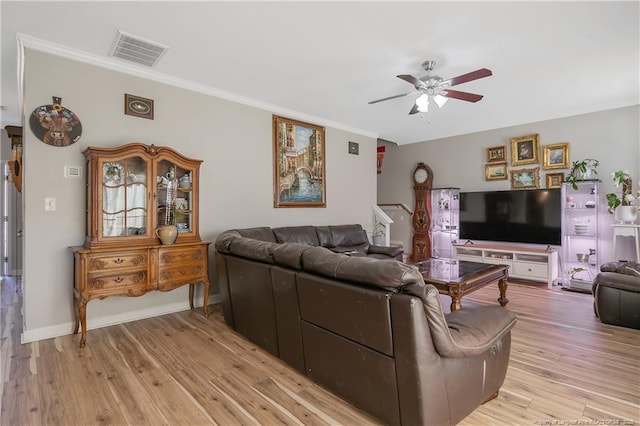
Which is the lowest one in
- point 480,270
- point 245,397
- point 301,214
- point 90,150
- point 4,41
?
point 245,397

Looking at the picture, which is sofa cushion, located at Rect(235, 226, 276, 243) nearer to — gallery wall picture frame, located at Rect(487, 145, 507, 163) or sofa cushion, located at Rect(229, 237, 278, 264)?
sofa cushion, located at Rect(229, 237, 278, 264)

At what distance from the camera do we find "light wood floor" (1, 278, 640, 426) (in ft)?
6.04

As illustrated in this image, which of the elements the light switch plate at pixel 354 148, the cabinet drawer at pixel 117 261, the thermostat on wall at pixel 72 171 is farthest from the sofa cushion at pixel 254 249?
the light switch plate at pixel 354 148

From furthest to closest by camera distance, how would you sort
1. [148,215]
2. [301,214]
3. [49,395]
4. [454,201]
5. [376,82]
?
[454,201], [301,214], [376,82], [148,215], [49,395]

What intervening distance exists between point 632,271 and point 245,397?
3687mm

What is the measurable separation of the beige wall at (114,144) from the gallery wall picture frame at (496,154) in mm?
3526

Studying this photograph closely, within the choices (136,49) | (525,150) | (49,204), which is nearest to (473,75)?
(136,49)

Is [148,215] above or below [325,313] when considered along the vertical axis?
above

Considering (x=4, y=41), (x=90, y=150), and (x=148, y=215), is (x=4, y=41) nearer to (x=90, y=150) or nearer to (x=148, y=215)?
(x=90, y=150)

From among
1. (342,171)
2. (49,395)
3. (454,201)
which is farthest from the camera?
(454,201)

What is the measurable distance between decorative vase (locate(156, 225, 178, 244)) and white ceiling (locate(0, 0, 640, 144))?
1657 mm

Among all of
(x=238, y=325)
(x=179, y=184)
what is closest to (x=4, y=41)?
(x=179, y=184)

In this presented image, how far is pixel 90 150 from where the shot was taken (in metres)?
2.95

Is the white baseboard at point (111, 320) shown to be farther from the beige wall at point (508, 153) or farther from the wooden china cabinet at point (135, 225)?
the beige wall at point (508, 153)
